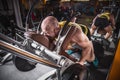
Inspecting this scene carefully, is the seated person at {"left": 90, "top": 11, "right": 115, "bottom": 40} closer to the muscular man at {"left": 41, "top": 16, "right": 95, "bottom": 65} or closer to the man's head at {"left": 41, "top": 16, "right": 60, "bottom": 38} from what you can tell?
the muscular man at {"left": 41, "top": 16, "right": 95, "bottom": 65}

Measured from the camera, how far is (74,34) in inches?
77.8

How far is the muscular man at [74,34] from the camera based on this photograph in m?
1.63

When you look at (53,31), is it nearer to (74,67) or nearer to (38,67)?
(74,67)

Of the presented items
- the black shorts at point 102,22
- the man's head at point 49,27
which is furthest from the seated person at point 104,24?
the man's head at point 49,27

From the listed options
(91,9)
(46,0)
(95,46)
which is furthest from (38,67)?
(91,9)

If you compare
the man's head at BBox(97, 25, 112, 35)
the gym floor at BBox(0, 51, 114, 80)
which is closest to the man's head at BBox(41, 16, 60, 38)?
the gym floor at BBox(0, 51, 114, 80)

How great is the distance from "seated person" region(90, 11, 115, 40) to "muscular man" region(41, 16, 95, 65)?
1.46 m

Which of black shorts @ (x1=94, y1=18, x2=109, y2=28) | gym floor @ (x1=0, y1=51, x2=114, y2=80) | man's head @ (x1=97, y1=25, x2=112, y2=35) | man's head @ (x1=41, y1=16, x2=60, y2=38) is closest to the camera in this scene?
man's head @ (x1=41, y1=16, x2=60, y2=38)

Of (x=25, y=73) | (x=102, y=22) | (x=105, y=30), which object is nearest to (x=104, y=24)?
(x=102, y=22)

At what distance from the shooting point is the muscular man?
1.63 metres

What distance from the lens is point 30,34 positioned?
131 centimetres

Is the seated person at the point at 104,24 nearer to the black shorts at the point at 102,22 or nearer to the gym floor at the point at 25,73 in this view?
the black shorts at the point at 102,22

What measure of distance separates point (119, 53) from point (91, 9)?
7.91 metres

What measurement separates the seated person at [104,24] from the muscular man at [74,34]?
1458 millimetres
